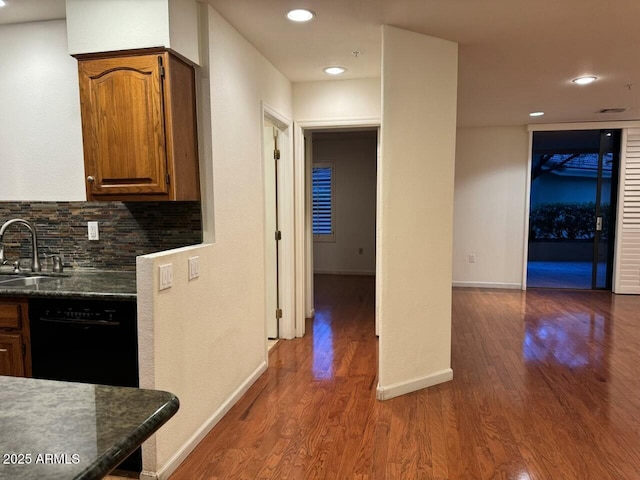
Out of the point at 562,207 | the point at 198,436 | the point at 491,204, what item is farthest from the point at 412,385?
the point at 562,207

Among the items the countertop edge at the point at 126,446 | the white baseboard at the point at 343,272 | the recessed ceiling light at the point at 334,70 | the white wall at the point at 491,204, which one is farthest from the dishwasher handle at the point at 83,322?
the white baseboard at the point at 343,272

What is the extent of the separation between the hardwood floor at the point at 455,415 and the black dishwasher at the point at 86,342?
0.58 meters

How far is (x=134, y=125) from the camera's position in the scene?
2.19 m

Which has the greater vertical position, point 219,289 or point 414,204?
point 414,204

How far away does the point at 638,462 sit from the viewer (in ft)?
7.14

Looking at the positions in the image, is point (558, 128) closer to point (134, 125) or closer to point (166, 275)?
point (134, 125)

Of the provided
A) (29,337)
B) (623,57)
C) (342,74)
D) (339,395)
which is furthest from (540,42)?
(29,337)

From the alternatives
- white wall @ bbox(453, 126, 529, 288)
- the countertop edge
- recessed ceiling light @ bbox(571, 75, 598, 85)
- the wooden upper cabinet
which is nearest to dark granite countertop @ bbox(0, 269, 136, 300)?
the wooden upper cabinet

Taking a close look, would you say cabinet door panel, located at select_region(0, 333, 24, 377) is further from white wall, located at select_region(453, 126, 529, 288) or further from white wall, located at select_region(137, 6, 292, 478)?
white wall, located at select_region(453, 126, 529, 288)

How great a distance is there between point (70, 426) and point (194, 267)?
1.48m

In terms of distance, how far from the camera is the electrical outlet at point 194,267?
221 centimetres

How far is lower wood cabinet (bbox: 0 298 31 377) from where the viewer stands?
7.06 ft

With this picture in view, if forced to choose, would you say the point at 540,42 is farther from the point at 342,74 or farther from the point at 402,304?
the point at 402,304

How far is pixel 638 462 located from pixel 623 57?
9.19 feet
